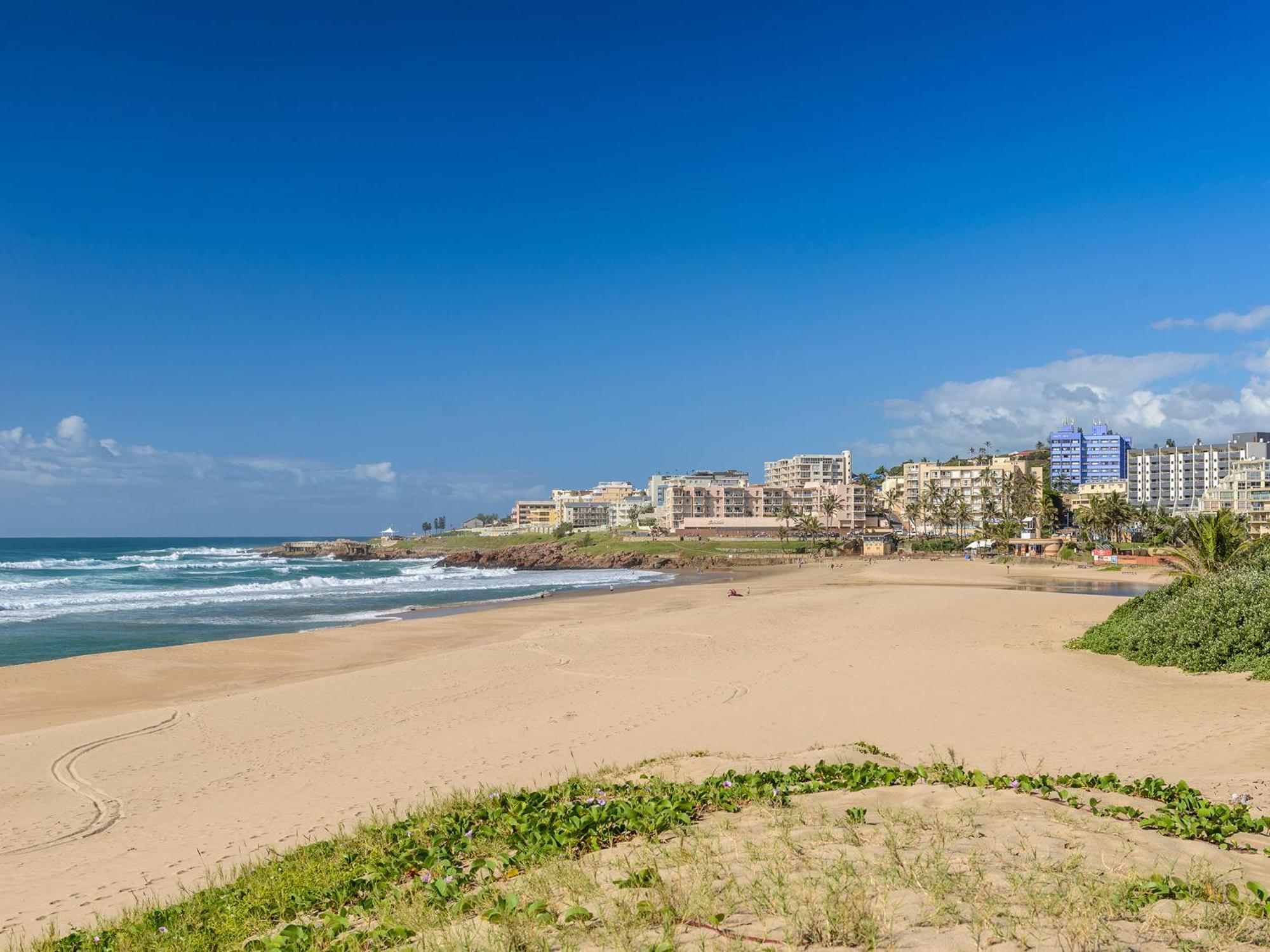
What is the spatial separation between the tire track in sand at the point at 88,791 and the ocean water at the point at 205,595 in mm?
15354

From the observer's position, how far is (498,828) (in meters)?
6.68

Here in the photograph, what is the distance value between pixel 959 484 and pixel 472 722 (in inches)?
5549

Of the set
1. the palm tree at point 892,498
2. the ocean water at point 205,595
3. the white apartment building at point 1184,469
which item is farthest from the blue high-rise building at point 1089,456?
the ocean water at point 205,595

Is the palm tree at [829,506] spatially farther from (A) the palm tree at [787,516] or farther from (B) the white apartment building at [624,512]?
(B) the white apartment building at [624,512]

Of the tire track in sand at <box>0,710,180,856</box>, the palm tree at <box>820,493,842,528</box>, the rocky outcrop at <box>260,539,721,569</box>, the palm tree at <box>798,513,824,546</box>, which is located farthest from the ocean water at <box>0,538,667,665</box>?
the palm tree at <box>820,493,842,528</box>

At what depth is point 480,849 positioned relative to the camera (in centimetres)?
625

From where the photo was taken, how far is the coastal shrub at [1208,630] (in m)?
15.5

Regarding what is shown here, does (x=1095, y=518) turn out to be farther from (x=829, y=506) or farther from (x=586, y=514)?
(x=586, y=514)

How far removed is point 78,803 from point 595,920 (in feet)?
31.0

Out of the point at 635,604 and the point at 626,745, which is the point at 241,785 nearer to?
the point at 626,745

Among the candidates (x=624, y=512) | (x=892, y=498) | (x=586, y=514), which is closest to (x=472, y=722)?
(x=892, y=498)

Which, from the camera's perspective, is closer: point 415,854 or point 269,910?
point 269,910

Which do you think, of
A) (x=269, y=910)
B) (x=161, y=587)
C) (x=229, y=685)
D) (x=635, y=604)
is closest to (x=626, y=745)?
(x=269, y=910)

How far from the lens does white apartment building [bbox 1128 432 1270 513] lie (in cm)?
14450
